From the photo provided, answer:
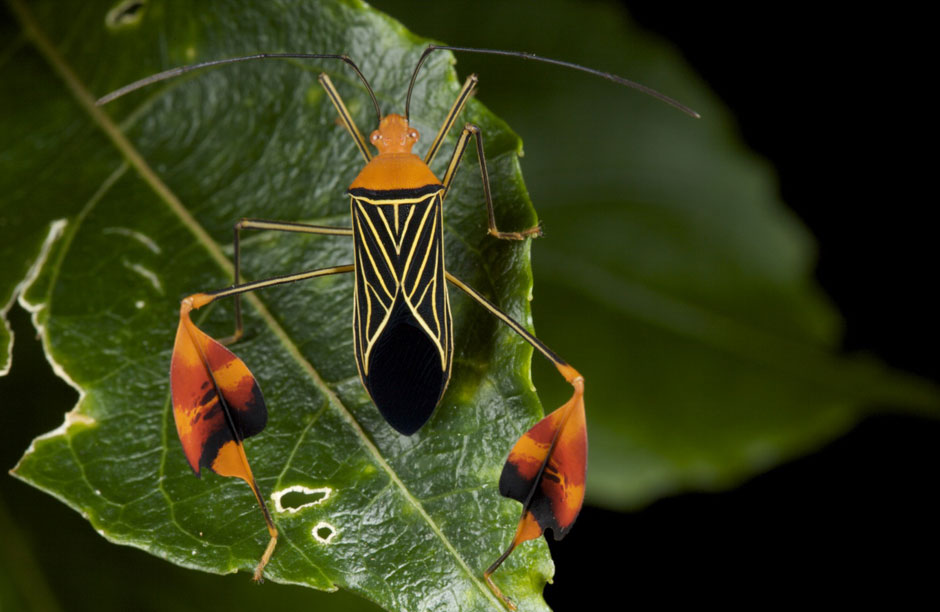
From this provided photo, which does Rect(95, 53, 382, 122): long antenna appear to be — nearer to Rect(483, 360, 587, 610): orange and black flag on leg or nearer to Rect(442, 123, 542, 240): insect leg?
Rect(442, 123, 542, 240): insect leg

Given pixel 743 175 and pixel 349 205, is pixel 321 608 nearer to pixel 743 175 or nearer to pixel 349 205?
pixel 349 205

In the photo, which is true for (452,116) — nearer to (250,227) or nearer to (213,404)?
(250,227)

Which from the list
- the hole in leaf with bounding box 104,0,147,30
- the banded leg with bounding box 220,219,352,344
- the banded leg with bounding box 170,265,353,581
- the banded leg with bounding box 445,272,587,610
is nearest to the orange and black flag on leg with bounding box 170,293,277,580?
the banded leg with bounding box 170,265,353,581

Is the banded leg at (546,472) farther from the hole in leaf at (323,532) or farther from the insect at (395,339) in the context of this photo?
the hole in leaf at (323,532)

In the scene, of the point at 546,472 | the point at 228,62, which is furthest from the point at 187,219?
the point at 546,472

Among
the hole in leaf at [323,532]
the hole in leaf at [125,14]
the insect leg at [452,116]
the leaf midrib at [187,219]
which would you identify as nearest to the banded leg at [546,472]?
the leaf midrib at [187,219]

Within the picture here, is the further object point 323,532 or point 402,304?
point 402,304
